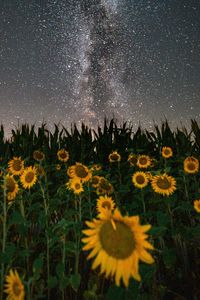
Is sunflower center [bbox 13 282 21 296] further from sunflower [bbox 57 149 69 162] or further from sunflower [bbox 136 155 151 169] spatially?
sunflower [bbox 57 149 69 162]

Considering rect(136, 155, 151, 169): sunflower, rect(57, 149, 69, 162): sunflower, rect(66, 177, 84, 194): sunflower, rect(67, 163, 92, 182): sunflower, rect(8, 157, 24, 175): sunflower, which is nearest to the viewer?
rect(66, 177, 84, 194): sunflower

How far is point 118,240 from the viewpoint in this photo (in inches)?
46.2

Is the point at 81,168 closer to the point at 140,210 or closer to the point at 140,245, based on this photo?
the point at 140,210

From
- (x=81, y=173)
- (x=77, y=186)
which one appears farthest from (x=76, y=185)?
(x=81, y=173)

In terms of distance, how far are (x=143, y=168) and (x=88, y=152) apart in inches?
41.0

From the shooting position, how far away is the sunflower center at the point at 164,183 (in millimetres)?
3535

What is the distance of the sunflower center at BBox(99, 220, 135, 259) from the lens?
1153 millimetres

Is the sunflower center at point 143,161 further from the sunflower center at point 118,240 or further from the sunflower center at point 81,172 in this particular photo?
the sunflower center at point 118,240

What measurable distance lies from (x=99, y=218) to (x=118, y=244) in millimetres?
2295

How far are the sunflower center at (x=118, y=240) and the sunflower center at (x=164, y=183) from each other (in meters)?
2.42

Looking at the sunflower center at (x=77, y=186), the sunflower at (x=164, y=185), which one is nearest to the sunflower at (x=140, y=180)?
the sunflower at (x=164, y=185)

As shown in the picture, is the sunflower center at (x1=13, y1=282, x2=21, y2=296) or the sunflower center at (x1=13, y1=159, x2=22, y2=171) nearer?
the sunflower center at (x1=13, y1=282, x2=21, y2=296)

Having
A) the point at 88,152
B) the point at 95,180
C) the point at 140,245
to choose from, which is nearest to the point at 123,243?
the point at 140,245

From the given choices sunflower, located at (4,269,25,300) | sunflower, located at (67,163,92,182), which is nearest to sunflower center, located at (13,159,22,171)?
sunflower, located at (67,163,92,182)
